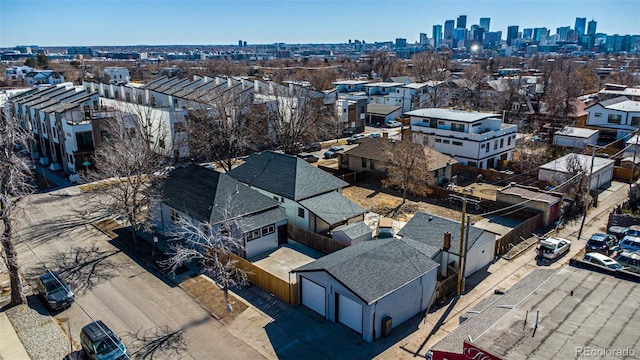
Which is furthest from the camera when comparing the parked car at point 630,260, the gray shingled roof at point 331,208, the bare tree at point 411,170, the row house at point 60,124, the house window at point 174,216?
the row house at point 60,124

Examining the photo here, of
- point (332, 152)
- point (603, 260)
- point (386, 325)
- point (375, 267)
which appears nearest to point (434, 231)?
point (375, 267)

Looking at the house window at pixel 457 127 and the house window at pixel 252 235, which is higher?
the house window at pixel 457 127

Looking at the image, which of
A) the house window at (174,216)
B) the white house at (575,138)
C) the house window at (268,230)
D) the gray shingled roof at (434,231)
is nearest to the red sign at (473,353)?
the gray shingled roof at (434,231)

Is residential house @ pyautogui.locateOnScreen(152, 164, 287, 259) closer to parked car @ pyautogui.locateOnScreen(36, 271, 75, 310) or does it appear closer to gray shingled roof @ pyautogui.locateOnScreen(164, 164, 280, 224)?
gray shingled roof @ pyautogui.locateOnScreen(164, 164, 280, 224)

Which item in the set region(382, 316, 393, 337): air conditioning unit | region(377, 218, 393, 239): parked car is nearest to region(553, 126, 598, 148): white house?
region(377, 218, 393, 239): parked car

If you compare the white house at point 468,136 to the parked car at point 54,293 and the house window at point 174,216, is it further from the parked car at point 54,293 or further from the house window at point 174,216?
the parked car at point 54,293

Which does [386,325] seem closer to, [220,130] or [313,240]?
[313,240]
